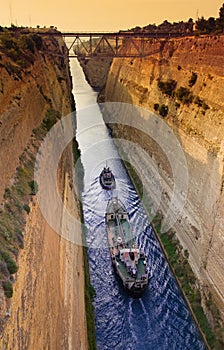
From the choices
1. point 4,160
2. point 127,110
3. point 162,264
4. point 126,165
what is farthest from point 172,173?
point 127,110

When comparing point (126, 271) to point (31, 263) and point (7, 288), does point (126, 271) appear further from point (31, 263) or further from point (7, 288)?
point (7, 288)

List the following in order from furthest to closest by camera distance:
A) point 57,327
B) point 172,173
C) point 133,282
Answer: point 172,173, point 133,282, point 57,327

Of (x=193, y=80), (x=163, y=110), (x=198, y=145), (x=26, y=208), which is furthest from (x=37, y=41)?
(x=26, y=208)

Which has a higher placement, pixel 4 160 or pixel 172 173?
pixel 172 173

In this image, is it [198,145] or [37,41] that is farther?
[37,41]

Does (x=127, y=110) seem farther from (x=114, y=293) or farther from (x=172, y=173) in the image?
(x=114, y=293)

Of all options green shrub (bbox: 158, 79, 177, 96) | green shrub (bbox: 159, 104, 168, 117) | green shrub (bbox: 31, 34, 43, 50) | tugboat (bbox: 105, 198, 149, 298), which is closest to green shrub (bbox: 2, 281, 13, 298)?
tugboat (bbox: 105, 198, 149, 298)

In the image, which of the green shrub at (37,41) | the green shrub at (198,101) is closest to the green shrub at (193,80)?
the green shrub at (198,101)
